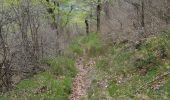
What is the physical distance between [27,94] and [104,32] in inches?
667

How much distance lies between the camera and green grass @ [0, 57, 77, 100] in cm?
1695

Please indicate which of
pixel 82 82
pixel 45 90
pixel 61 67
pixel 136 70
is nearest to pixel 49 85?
pixel 45 90

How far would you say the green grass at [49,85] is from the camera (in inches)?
667

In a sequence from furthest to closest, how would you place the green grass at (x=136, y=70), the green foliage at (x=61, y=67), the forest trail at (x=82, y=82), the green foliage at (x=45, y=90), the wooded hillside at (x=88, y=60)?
1. the green foliage at (x=61, y=67)
2. the forest trail at (x=82, y=82)
3. the green foliage at (x=45, y=90)
4. the wooded hillside at (x=88, y=60)
5. the green grass at (x=136, y=70)

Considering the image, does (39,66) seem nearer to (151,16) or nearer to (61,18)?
(151,16)

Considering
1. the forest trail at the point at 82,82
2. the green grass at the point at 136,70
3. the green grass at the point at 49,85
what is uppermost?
the green grass at the point at 136,70

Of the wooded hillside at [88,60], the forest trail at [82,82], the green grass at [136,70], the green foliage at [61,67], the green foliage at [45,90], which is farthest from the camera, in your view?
the green foliage at [61,67]

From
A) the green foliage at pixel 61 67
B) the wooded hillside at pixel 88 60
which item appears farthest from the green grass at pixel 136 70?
the green foliage at pixel 61 67

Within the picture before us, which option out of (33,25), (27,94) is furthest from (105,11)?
(27,94)

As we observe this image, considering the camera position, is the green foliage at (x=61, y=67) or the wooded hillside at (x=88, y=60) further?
the green foliage at (x=61, y=67)

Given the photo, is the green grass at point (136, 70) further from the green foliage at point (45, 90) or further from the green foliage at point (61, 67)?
the green foliage at point (61, 67)

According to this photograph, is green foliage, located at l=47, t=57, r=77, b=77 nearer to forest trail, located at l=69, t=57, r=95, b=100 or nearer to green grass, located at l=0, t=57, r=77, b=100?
green grass, located at l=0, t=57, r=77, b=100

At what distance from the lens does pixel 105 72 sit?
1994cm

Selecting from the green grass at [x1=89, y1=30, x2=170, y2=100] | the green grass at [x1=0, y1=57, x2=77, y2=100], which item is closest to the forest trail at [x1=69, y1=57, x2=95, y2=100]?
the green grass at [x1=0, y1=57, x2=77, y2=100]
